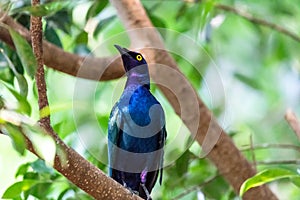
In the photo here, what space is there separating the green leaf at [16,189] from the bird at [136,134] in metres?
0.44

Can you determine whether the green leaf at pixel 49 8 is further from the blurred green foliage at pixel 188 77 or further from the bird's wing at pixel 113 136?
the bird's wing at pixel 113 136

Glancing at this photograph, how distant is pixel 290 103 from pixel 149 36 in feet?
8.46

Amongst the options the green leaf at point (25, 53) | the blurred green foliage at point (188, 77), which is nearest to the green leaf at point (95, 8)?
the blurred green foliage at point (188, 77)

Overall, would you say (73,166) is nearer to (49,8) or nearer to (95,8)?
(49,8)

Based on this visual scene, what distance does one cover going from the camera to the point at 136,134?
11.1ft

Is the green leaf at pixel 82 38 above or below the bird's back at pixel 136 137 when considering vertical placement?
above

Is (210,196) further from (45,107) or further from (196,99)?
(45,107)

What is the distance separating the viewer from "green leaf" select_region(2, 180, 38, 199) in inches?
114

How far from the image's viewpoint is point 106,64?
366 cm

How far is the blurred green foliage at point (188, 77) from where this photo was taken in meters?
3.26

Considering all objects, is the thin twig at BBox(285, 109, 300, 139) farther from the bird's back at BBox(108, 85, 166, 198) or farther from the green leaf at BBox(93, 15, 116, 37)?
the green leaf at BBox(93, 15, 116, 37)

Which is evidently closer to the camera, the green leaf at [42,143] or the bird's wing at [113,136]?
the green leaf at [42,143]

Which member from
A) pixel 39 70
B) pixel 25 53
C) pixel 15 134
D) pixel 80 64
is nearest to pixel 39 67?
pixel 39 70

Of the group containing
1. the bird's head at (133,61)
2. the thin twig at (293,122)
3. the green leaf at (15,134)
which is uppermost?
the green leaf at (15,134)
